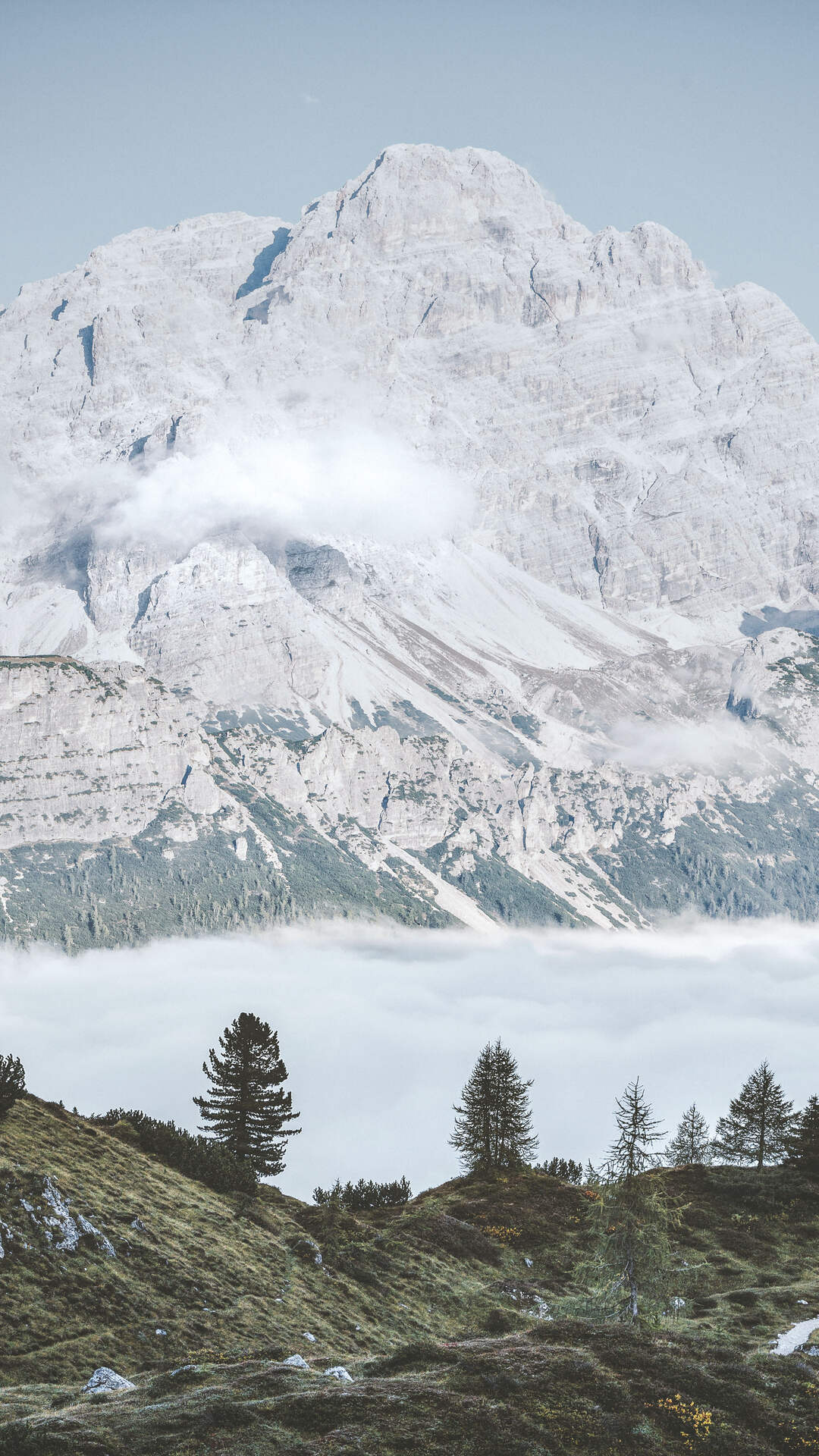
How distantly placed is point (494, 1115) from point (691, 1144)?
5900 cm

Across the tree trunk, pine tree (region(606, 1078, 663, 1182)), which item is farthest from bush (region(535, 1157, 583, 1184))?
the tree trunk

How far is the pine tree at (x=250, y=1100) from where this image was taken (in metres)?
85.0

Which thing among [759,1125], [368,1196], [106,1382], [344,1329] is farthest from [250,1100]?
[759,1125]

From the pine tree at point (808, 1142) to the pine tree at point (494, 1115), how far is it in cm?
2510

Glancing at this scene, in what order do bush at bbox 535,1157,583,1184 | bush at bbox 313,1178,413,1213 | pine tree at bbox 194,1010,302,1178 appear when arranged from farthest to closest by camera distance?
bush at bbox 535,1157,583,1184, bush at bbox 313,1178,413,1213, pine tree at bbox 194,1010,302,1178

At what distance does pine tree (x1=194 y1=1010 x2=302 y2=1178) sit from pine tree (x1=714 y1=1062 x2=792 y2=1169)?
4818 cm

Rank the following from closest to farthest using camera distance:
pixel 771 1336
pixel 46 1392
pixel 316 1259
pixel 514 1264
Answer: pixel 46 1392 → pixel 771 1336 → pixel 316 1259 → pixel 514 1264

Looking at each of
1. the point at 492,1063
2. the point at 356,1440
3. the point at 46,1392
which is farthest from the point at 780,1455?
the point at 492,1063

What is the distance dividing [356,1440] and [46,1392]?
13300mm

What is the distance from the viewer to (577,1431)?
37.8 meters

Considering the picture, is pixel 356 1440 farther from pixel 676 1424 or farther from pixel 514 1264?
pixel 514 1264

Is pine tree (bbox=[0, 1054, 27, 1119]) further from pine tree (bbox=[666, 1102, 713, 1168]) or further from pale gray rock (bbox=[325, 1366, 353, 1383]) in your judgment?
pine tree (bbox=[666, 1102, 713, 1168])

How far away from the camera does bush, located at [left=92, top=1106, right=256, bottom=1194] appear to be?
2960 inches

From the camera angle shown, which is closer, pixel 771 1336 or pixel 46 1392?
pixel 46 1392
